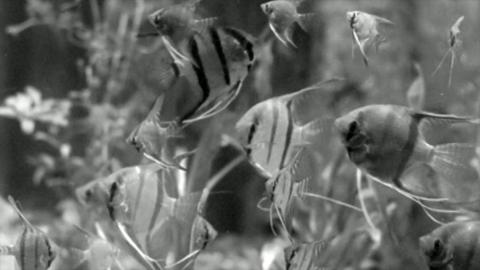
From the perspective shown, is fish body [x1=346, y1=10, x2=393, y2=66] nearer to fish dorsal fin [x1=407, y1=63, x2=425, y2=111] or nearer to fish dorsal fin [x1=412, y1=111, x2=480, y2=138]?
fish dorsal fin [x1=412, y1=111, x2=480, y2=138]

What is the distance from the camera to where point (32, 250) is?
196 centimetres

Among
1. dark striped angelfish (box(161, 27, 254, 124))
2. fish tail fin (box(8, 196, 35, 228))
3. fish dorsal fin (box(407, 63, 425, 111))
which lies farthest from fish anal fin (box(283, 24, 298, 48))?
fish dorsal fin (box(407, 63, 425, 111))

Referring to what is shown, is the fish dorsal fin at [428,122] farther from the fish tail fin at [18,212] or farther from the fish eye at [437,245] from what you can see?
the fish tail fin at [18,212]

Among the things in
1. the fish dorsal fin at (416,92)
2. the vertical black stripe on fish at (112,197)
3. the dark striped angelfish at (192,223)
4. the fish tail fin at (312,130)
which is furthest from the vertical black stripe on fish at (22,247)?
the fish dorsal fin at (416,92)

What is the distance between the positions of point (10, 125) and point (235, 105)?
11.4ft

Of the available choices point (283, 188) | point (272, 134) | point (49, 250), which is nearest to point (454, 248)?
point (283, 188)

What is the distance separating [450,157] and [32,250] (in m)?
1.27

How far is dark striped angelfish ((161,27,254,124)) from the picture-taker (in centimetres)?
176

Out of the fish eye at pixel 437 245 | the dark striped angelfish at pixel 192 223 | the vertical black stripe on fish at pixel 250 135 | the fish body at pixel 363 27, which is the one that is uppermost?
the fish body at pixel 363 27

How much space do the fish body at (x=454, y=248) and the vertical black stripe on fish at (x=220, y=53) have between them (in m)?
0.71

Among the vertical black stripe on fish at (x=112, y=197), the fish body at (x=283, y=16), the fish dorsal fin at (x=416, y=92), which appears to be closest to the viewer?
the fish body at (x=283, y=16)

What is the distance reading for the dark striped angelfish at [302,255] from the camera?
76.6 inches

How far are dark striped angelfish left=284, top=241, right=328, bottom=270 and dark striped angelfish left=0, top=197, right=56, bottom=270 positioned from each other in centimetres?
73

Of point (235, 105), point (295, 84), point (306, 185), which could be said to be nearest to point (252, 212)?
point (295, 84)
